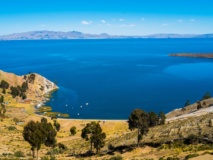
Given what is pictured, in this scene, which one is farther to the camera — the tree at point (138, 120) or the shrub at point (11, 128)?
the shrub at point (11, 128)

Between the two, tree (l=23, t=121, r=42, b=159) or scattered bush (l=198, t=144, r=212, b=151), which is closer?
scattered bush (l=198, t=144, r=212, b=151)

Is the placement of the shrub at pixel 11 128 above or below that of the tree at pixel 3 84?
→ below

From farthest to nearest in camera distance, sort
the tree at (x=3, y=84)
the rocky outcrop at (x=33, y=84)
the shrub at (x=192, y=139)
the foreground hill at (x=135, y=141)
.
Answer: the rocky outcrop at (x=33, y=84), the tree at (x=3, y=84), the shrub at (x=192, y=139), the foreground hill at (x=135, y=141)

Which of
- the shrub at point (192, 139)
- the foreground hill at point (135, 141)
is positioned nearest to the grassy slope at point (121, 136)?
the foreground hill at point (135, 141)

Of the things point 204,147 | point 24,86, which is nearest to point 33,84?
point 24,86

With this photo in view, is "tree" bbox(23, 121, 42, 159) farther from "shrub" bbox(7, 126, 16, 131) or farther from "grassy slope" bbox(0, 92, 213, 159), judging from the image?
"shrub" bbox(7, 126, 16, 131)

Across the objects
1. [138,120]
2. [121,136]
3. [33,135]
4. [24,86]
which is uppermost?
[24,86]

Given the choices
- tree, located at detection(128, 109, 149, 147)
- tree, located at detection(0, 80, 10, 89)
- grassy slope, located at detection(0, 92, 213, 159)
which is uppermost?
tree, located at detection(0, 80, 10, 89)

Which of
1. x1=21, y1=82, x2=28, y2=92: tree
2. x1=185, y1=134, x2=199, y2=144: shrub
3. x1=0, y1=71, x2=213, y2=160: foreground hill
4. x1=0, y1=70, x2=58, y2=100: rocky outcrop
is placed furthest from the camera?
x1=0, y1=70, x2=58, y2=100: rocky outcrop

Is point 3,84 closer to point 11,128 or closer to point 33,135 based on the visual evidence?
point 11,128

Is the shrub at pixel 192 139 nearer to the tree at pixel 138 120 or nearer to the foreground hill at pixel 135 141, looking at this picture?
the foreground hill at pixel 135 141

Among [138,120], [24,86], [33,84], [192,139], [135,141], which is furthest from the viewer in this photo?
[33,84]

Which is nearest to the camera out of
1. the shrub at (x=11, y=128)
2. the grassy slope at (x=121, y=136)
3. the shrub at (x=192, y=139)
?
the shrub at (x=192, y=139)

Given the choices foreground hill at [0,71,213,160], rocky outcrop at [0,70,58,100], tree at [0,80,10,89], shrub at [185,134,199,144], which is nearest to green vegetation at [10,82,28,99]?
tree at [0,80,10,89]
